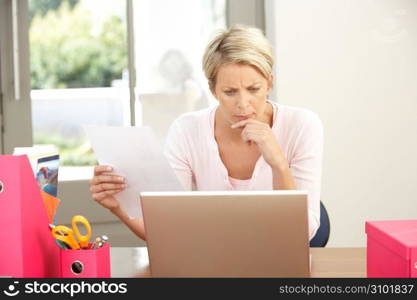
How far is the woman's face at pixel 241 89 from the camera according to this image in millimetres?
2090

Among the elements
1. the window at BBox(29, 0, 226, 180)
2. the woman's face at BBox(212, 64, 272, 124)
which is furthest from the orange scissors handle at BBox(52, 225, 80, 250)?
the window at BBox(29, 0, 226, 180)

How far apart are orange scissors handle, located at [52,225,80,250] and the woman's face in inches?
32.0

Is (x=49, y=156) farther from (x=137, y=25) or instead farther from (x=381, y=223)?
(x=137, y=25)

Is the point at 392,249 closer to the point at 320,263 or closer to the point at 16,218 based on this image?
the point at 320,263

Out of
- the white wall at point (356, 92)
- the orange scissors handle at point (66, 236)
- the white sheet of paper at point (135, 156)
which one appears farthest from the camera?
the white wall at point (356, 92)

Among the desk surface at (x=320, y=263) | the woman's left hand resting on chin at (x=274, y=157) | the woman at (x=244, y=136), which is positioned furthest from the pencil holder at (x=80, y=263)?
the woman's left hand resting on chin at (x=274, y=157)

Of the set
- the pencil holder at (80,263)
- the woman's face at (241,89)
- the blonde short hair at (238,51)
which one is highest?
the blonde short hair at (238,51)

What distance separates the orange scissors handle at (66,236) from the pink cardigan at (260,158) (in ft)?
2.70

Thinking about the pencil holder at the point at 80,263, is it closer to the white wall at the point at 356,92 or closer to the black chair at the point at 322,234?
the black chair at the point at 322,234

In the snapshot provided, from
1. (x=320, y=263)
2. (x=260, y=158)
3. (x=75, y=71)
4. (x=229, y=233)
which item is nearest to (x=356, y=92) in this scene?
(x=75, y=71)

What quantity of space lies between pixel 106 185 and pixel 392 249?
0.76 metres

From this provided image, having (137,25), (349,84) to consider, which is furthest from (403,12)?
(137,25)

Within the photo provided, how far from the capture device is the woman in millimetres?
1997

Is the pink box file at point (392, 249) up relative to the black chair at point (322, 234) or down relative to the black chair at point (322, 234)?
up
